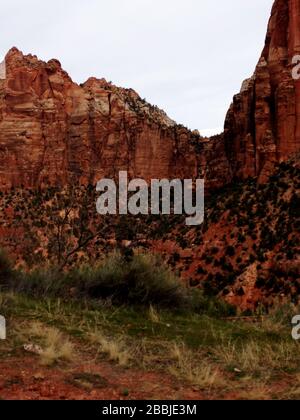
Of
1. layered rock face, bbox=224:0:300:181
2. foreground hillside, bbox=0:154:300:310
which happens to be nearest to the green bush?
foreground hillside, bbox=0:154:300:310

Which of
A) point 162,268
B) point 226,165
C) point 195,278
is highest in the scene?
point 226,165

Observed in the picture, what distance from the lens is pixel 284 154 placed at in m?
44.3

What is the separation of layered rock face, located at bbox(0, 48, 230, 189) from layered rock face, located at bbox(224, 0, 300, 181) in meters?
15.3

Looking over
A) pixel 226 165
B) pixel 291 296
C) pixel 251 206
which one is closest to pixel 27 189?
pixel 226 165

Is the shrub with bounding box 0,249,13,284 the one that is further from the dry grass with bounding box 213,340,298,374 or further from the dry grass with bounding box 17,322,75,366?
the dry grass with bounding box 213,340,298,374

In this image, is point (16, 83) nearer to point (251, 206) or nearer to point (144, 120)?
point (144, 120)

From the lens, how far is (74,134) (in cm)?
7075

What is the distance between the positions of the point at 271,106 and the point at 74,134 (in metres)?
31.9

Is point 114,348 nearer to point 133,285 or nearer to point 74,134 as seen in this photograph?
point 133,285

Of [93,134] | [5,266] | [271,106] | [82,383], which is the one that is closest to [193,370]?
[82,383]

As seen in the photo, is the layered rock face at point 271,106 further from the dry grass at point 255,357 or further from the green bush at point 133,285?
the dry grass at point 255,357

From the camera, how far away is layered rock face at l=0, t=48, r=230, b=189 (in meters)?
66.5

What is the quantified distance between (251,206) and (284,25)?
64.7 ft

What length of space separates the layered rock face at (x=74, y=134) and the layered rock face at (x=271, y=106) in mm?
15277
